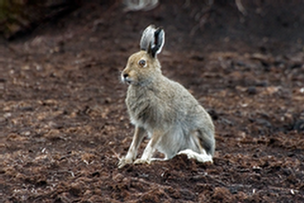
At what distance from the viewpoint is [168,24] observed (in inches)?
548

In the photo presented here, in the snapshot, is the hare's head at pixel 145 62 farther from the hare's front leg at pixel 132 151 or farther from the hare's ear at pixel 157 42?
the hare's front leg at pixel 132 151

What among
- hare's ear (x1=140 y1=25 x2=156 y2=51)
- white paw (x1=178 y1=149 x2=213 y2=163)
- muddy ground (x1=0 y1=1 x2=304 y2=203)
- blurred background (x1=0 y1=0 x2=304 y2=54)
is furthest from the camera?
blurred background (x1=0 y1=0 x2=304 y2=54)

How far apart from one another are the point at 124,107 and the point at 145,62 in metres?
3.07

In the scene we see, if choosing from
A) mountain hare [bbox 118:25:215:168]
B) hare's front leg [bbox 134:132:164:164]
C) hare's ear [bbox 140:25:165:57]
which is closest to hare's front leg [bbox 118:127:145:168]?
mountain hare [bbox 118:25:215:168]

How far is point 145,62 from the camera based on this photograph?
21.2ft

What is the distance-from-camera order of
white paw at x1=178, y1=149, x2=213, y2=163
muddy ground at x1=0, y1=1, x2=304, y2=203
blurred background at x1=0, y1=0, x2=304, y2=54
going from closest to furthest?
muddy ground at x1=0, y1=1, x2=304, y2=203, white paw at x1=178, y1=149, x2=213, y2=163, blurred background at x1=0, y1=0, x2=304, y2=54

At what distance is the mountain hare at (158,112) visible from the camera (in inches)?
253

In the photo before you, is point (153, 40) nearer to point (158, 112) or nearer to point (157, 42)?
point (157, 42)

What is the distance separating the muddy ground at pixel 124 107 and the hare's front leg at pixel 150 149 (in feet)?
0.79

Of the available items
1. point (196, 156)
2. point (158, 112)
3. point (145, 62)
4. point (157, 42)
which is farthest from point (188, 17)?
point (196, 156)

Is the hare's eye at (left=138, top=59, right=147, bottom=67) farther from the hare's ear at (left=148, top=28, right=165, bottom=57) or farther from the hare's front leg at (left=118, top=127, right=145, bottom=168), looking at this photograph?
the hare's front leg at (left=118, top=127, right=145, bottom=168)

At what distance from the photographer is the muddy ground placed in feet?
18.6

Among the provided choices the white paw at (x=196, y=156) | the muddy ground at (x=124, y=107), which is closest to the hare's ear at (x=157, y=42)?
the white paw at (x=196, y=156)

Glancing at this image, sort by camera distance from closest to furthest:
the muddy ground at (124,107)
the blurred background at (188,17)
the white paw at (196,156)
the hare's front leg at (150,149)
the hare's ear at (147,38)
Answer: the muddy ground at (124,107) → the hare's front leg at (150,149) → the white paw at (196,156) → the hare's ear at (147,38) → the blurred background at (188,17)
